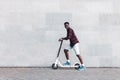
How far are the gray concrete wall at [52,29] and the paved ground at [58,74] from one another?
61 cm

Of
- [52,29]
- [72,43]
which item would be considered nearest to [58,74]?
[72,43]

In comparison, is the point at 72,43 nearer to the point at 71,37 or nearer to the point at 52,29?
the point at 71,37

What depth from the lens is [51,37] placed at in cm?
1559

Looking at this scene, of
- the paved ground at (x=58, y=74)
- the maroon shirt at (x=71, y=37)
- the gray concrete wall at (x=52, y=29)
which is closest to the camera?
the paved ground at (x=58, y=74)

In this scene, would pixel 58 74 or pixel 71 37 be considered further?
pixel 71 37

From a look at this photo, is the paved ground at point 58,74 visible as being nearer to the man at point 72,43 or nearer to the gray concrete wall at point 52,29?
the man at point 72,43

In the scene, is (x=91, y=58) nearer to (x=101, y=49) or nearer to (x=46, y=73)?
(x=101, y=49)

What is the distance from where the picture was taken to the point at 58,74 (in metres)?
14.0

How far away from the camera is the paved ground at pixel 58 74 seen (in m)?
13.3

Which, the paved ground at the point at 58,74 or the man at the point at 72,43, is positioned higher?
the man at the point at 72,43

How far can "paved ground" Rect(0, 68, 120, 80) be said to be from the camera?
13.3 m

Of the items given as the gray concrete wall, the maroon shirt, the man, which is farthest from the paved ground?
the maroon shirt

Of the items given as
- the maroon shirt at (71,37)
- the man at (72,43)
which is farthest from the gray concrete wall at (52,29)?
the maroon shirt at (71,37)

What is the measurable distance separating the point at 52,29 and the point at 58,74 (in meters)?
2.18
